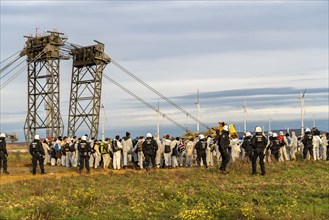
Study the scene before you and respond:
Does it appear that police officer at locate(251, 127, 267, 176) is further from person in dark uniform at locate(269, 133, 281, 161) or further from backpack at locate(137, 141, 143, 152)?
backpack at locate(137, 141, 143, 152)

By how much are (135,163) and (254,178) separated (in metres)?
9.85

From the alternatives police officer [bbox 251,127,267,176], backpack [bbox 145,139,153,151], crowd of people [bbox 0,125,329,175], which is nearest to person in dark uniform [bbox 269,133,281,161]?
crowd of people [bbox 0,125,329,175]

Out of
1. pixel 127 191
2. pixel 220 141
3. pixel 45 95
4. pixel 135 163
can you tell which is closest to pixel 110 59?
pixel 45 95

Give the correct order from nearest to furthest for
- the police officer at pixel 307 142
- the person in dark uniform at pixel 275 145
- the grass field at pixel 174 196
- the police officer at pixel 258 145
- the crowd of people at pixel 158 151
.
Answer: the grass field at pixel 174 196, the police officer at pixel 258 145, the crowd of people at pixel 158 151, the person in dark uniform at pixel 275 145, the police officer at pixel 307 142

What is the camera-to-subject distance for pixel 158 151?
2938cm

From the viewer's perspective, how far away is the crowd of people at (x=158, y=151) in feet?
86.0

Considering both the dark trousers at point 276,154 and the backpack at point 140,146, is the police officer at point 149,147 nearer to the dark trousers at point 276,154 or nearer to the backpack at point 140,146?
the backpack at point 140,146

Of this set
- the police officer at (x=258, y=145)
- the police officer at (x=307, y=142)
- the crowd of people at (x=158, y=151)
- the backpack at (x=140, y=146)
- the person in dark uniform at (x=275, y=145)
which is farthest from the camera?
the police officer at (x=307, y=142)

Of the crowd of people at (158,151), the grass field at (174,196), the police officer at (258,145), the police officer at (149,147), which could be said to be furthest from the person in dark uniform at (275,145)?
the police officer at (149,147)

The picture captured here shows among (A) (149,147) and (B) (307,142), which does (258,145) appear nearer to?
(A) (149,147)

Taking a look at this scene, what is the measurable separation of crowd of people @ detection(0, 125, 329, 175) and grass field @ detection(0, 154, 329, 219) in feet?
8.38

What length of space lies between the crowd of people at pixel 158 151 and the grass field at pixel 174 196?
8.38ft

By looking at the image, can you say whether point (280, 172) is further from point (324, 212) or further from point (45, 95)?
point (45, 95)

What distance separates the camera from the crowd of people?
86.0 feet
